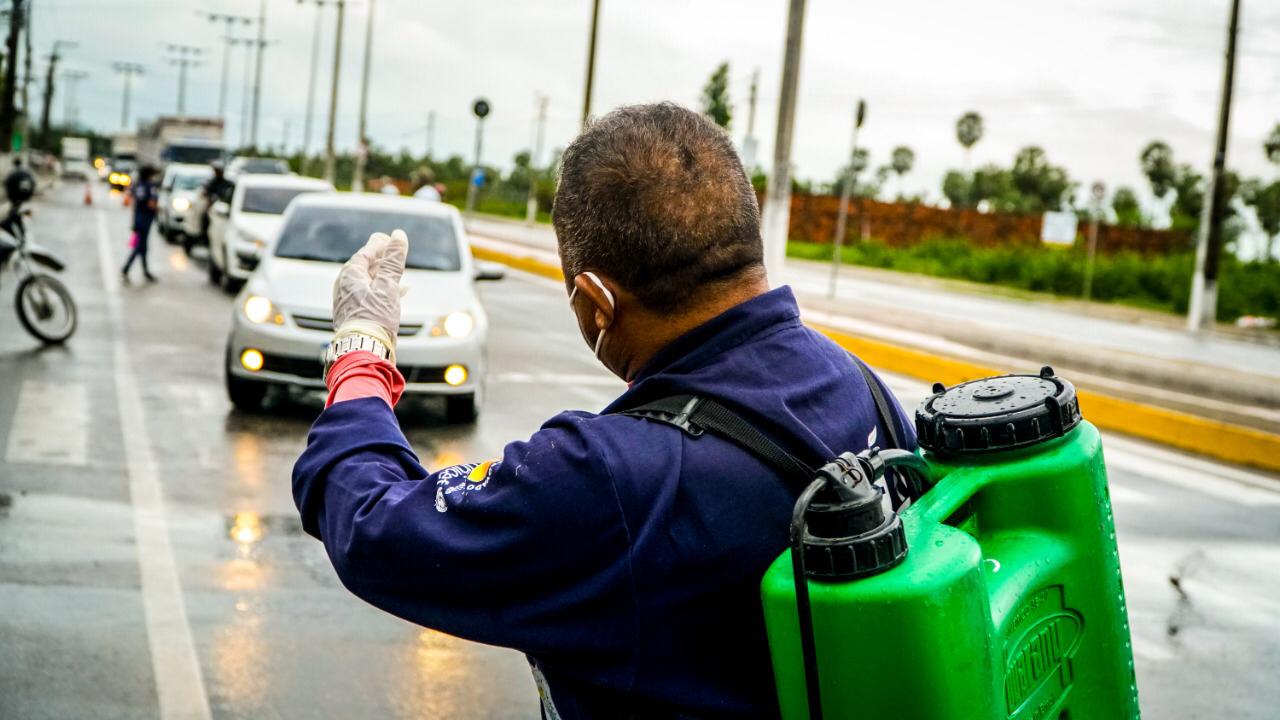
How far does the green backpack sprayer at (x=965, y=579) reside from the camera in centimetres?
146

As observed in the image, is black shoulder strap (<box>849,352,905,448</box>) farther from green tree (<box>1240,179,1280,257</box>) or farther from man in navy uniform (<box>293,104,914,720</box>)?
green tree (<box>1240,179,1280,257</box>)

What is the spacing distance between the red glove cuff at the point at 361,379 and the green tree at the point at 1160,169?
265 ft

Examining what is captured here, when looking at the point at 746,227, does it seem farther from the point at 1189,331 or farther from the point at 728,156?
the point at 1189,331

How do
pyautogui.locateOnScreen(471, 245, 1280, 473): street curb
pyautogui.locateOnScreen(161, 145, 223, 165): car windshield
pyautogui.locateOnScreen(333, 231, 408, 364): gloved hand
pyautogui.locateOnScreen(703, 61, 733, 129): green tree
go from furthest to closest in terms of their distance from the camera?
pyautogui.locateOnScreen(703, 61, 733, 129): green tree, pyautogui.locateOnScreen(161, 145, 223, 165): car windshield, pyautogui.locateOnScreen(471, 245, 1280, 473): street curb, pyautogui.locateOnScreen(333, 231, 408, 364): gloved hand

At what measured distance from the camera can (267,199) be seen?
19.6 meters

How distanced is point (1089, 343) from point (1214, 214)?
1087 cm

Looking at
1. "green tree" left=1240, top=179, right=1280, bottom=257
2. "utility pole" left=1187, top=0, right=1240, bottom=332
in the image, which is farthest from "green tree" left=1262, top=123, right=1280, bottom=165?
"utility pole" left=1187, top=0, right=1240, bottom=332

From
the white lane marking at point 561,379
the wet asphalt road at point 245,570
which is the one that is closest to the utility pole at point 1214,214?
the wet asphalt road at point 245,570

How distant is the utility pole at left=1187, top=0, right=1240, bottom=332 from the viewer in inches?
1107

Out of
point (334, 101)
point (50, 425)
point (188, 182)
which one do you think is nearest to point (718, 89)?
point (334, 101)

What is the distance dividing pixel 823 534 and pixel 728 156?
1.93ft

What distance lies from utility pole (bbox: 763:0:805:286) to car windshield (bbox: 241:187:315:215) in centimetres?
682

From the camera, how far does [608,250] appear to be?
1.79 metres

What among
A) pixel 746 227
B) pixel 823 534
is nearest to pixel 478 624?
pixel 823 534
